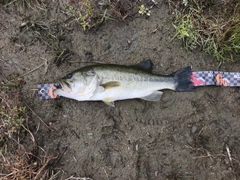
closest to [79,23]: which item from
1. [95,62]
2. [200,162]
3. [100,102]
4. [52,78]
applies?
[95,62]

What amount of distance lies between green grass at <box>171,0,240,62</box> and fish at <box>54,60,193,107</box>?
0.52m

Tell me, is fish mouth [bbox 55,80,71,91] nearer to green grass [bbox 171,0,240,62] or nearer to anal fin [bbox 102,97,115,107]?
anal fin [bbox 102,97,115,107]

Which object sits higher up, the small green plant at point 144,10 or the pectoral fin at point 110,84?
the small green plant at point 144,10

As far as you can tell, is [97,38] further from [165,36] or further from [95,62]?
[165,36]

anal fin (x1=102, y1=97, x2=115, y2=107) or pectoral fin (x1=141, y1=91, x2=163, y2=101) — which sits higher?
pectoral fin (x1=141, y1=91, x2=163, y2=101)

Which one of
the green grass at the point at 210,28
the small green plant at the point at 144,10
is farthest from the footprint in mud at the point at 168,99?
the small green plant at the point at 144,10

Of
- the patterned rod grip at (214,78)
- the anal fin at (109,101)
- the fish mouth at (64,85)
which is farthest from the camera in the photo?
the patterned rod grip at (214,78)

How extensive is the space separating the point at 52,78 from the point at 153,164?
2.02m

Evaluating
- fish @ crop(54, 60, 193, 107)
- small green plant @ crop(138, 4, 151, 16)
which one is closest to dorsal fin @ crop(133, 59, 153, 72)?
fish @ crop(54, 60, 193, 107)

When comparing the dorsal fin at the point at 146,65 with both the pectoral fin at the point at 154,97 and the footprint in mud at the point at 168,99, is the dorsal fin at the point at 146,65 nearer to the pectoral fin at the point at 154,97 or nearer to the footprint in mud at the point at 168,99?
the pectoral fin at the point at 154,97

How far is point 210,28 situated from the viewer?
480cm

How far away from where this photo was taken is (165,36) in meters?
4.90

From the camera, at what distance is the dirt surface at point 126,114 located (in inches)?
184

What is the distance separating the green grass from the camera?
15.6 ft
